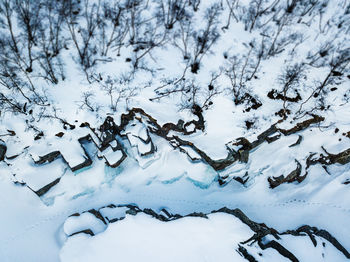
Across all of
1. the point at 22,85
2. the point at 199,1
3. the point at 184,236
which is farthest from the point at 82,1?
the point at 184,236

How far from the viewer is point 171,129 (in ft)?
42.8

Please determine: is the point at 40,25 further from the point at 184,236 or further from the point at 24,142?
the point at 184,236

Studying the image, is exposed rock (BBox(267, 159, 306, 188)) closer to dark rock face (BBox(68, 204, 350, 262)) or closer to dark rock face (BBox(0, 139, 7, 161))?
dark rock face (BBox(68, 204, 350, 262))

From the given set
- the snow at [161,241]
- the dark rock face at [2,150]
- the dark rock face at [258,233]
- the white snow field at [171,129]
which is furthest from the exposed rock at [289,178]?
the dark rock face at [2,150]

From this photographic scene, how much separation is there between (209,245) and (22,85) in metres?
12.9

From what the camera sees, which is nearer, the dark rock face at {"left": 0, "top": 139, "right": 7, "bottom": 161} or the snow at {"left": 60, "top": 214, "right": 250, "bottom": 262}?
the snow at {"left": 60, "top": 214, "right": 250, "bottom": 262}

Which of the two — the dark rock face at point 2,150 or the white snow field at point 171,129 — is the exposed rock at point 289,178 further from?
the dark rock face at point 2,150

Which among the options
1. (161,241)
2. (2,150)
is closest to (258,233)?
(161,241)

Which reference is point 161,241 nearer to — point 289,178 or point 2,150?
point 289,178

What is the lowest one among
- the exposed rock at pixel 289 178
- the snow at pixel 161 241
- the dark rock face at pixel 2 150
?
the snow at pixel 161 241

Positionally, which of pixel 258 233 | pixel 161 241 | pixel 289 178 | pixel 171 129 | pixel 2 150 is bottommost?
pixel 161 241

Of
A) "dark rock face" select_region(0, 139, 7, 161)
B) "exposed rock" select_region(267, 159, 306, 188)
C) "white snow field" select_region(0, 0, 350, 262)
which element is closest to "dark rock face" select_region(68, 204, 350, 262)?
"white snow field" select_region(0, 0, 350, 262)

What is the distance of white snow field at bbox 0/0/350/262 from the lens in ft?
39.5

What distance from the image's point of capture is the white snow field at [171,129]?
39.5 feet
